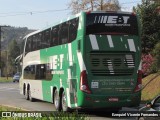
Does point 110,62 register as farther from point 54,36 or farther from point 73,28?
point 54,36

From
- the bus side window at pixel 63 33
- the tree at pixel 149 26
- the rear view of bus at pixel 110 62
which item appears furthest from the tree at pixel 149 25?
the rear view of bus at pixel 110 62

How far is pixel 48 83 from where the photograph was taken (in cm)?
2122

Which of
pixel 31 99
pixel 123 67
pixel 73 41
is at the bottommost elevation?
pixel 31 99

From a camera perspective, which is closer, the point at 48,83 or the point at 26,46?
the point at 48,83

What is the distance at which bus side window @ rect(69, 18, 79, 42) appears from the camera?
1725cm

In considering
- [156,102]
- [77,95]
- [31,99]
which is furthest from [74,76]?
[31,99]

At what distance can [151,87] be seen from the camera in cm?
2620

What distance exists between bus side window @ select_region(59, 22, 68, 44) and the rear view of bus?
1.95 m

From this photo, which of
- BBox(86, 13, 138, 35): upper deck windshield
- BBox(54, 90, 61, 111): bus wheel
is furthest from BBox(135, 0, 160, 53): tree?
BBox(86, 13, 138, 35): upper deck windshield

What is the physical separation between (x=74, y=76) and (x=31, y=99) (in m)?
9.79

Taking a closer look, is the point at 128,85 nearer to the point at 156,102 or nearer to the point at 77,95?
the point at 77,95

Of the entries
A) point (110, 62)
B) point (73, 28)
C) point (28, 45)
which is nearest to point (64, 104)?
point (110, 62)

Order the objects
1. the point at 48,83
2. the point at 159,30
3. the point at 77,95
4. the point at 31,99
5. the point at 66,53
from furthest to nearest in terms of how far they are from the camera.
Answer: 1. the point at 159,30
2. the point at 31,99
3. the point at 48,83
4. the point at 66,53
5. the point at 77,95

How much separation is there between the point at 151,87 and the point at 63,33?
9318 mm
